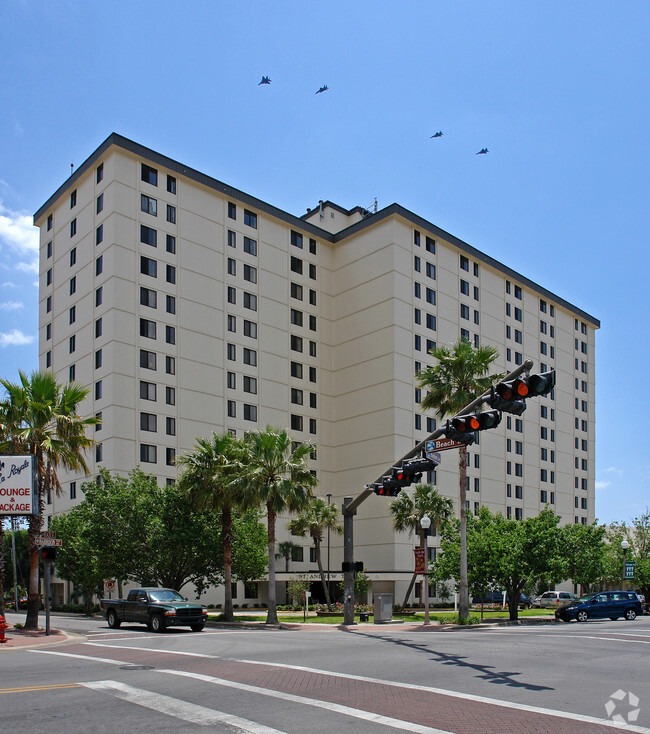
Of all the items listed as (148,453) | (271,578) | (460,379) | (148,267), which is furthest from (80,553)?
(148,267)

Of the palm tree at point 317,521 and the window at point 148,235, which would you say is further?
the window at point 148,235

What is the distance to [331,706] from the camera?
11906 mm

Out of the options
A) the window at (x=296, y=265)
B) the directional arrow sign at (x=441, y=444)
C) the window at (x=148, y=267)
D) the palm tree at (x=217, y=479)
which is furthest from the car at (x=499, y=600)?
the directional arrow sign at (x=441, y=444)

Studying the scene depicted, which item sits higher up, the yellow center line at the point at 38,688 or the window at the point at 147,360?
the window at the point at 147,360

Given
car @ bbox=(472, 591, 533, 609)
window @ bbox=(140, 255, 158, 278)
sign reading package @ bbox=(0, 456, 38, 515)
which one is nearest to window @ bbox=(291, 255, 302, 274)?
window @ bbox=(140, 255, 158, 278)

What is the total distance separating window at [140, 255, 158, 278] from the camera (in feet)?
201

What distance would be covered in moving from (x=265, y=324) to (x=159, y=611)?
42.5 metres

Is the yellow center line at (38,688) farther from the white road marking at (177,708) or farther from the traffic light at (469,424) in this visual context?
the traffic light at (469,424)

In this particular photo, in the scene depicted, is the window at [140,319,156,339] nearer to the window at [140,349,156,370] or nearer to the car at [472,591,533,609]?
the window at [140,349,156,370]

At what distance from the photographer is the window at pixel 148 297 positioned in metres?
60.9

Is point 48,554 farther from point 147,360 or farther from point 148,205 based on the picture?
point 148,205

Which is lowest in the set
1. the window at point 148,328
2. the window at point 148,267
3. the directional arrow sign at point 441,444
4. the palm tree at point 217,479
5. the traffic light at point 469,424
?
the palm tree at point 217,479

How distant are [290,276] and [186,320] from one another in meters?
13.4

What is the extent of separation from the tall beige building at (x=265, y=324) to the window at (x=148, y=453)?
9 centimetres
